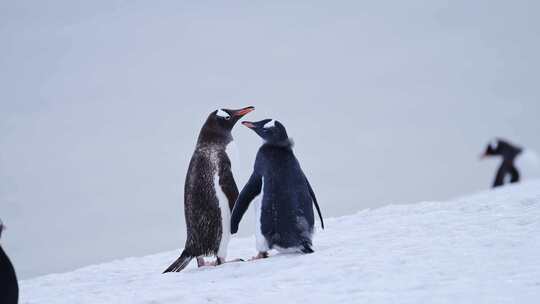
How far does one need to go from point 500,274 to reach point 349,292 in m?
1.04

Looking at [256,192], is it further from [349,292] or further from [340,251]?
[349,292]

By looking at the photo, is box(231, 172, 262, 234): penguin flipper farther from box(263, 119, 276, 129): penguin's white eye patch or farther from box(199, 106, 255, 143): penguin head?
box(199, 106, 255, 143): penguin head

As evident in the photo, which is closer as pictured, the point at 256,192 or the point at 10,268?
the point at 10,268

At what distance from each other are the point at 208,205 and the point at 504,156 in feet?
36.4

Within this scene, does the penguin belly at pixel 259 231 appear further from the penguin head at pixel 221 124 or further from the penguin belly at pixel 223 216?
the penguin head at pixel 221 124

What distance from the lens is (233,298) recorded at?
4625 mm

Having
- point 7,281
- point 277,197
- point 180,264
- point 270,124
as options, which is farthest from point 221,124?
point 7,281

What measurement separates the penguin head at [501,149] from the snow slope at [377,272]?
8186 millimetres

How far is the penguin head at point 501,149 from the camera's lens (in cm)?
1584

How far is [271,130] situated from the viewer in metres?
6.30

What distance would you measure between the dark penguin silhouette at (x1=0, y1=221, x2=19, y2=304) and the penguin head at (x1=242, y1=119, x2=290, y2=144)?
2652mm

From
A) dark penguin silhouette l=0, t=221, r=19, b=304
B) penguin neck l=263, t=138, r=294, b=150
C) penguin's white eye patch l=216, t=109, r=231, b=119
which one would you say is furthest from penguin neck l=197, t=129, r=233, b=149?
dark penguin silhouette l=0, t=221, r=19, b=304

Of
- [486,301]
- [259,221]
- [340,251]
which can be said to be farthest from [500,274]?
[259,221]

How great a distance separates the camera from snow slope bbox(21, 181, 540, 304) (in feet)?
14.4
